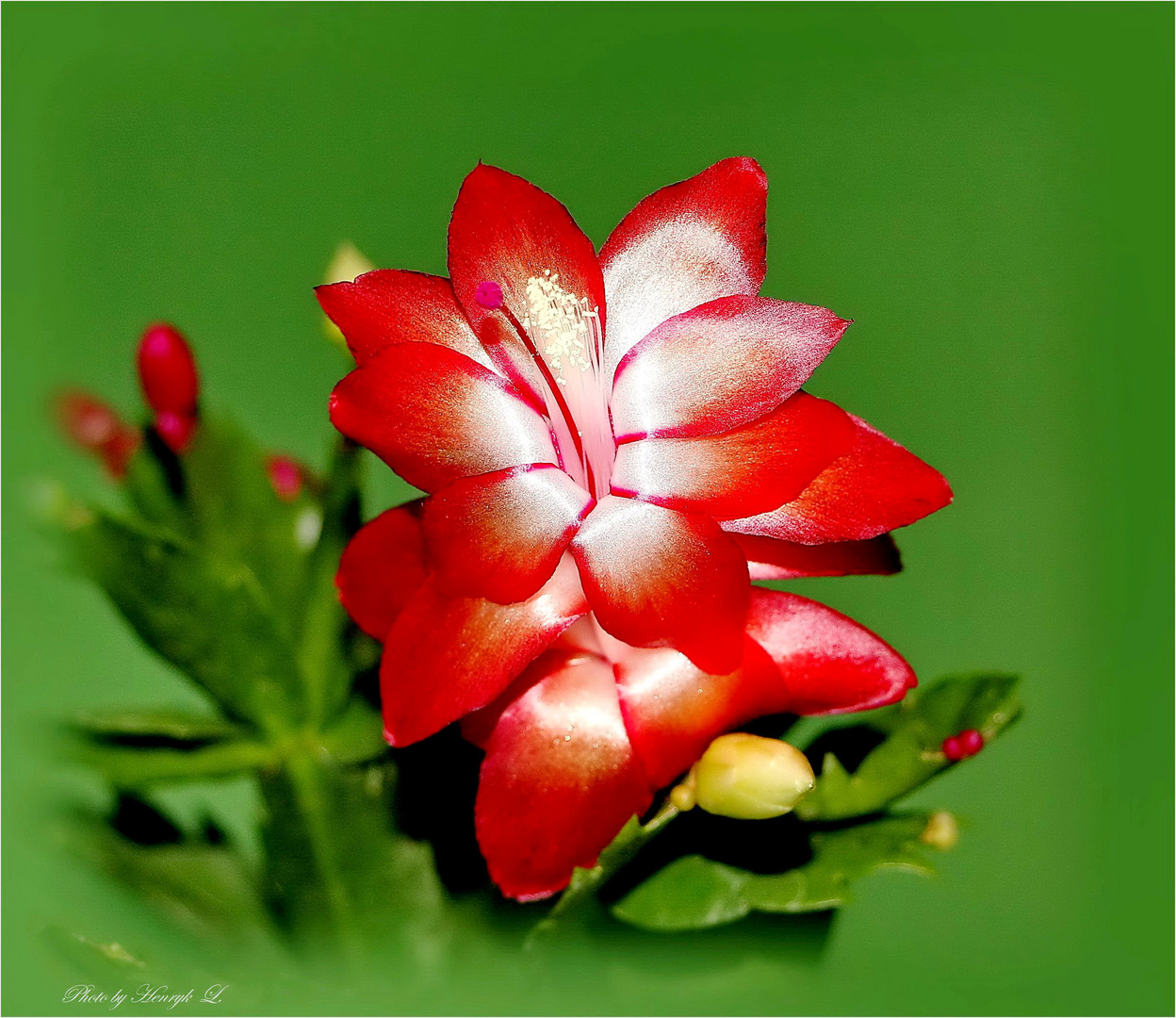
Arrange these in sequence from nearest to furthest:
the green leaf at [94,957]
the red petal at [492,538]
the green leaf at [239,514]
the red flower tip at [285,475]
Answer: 1. the red petal at [492,538]
2. the green leaf at [94,957]
3. the green leaf at [239,514]
4. the red flower tip at [285,475]

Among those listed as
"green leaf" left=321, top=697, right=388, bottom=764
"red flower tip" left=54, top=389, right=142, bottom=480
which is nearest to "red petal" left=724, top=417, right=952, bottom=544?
"green leaf" left=321, top=697, right=388, bottom=764

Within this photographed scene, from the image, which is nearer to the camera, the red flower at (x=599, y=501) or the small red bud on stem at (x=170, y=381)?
the red flower at (x=599, y=501)

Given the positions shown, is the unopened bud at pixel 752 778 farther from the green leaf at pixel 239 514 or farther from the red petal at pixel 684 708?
the green leaf at pixel 239 514

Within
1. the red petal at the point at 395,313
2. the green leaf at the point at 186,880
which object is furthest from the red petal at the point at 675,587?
the green leaf at the point at 186,880

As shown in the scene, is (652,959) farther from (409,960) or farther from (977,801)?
(977,801)

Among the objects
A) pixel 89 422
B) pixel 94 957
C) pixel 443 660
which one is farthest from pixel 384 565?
pixel 89 422

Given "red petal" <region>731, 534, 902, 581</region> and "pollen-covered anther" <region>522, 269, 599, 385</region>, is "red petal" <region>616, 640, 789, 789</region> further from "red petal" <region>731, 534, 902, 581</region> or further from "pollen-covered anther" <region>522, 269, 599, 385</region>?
"pollen-covered anther" <region>522, 269, 599, 385</region>

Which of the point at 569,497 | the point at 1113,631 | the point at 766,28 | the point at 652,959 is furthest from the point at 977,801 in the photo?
the point at 766,28
